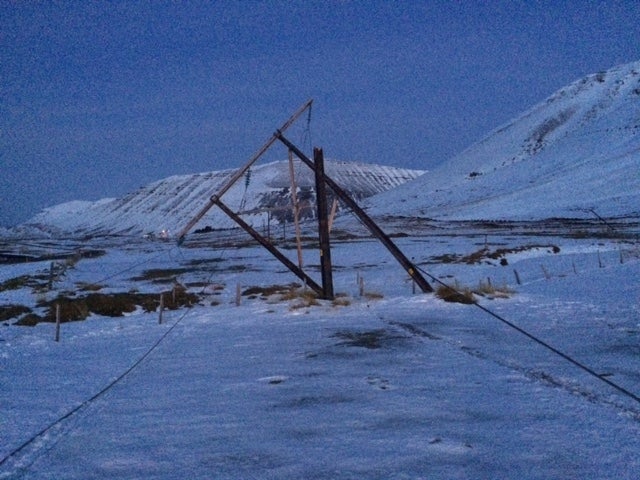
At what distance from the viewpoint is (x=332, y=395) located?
8336 millimetres

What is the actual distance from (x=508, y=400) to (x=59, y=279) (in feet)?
111

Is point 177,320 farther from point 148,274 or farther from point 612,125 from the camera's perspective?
point 612,125

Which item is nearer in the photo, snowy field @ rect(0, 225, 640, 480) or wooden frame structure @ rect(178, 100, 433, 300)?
snowy field @ rect(0, 225, 640, 480)

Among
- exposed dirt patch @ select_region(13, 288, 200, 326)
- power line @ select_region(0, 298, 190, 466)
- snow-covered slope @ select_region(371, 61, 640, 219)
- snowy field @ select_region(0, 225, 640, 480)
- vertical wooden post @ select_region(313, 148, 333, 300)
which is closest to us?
snowy field @ select_region(0, 225, 640, 480)

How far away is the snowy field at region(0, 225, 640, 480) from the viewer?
582 centimetres

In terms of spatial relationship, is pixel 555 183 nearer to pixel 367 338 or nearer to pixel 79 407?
pixel 367 338

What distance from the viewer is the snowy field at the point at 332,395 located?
582 centimetres

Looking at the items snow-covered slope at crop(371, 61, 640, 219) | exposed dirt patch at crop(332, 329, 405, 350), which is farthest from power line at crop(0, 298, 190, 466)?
snow-covered slope at crop(371, 61, 640, 219)

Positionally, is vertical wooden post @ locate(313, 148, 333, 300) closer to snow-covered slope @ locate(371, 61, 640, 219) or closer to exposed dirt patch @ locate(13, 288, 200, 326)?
exposed dirt patch @ locate(13, 288, 200, 326)

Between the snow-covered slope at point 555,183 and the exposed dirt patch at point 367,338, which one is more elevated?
the snow-covered slope at point 555,183

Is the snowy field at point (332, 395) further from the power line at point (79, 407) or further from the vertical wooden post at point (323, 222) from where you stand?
the vertical wooden post at point (323, 222)

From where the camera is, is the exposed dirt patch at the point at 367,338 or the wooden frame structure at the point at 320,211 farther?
the wooden frame structure at the point at 320,211

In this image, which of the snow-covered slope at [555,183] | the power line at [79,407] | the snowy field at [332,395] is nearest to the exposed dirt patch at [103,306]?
the snowy field at [332,395]

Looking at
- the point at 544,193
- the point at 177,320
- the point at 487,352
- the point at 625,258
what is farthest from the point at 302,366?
the point at 544,193
